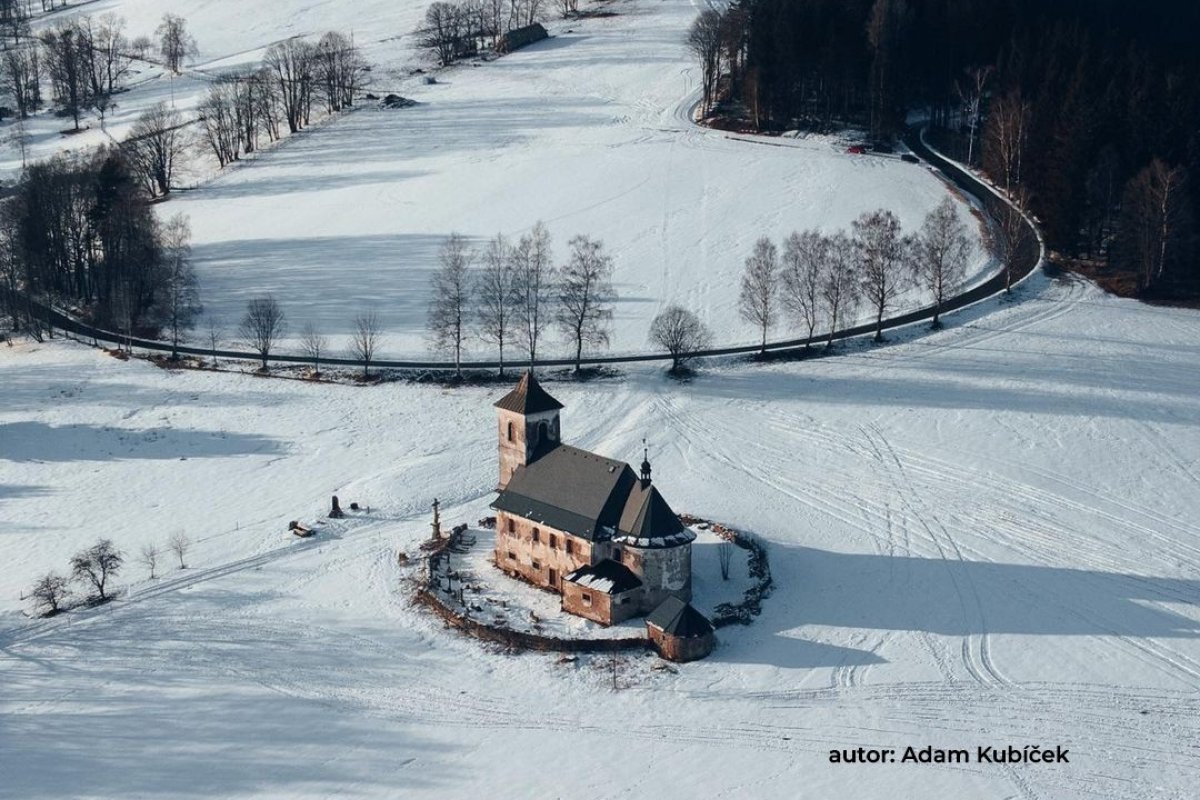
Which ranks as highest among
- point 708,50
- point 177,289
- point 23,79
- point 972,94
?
point 708,50

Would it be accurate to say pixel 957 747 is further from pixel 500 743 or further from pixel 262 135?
pixel 262 135

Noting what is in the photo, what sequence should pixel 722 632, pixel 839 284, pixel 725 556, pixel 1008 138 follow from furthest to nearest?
pixel 1008 138 → pixel 839 284 → pixel 725 556 → pixel 722 632

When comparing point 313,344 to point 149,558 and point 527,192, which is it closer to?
point 149,558

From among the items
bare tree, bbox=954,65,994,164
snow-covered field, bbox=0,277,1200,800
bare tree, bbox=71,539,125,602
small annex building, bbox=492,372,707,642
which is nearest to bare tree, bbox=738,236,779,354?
snow-covered field, bbox=0,277,1200,800

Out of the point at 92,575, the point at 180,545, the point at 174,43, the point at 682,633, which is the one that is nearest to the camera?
the point at 682,633

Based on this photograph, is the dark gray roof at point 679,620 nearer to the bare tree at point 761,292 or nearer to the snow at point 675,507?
the snow at point 675,507

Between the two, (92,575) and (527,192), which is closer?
(92,575)

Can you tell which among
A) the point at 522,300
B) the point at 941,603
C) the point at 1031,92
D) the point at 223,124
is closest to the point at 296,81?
the point at 223,124
